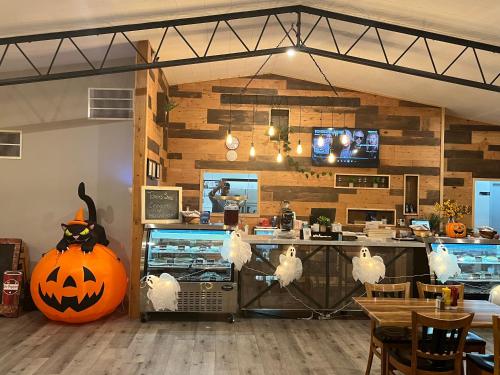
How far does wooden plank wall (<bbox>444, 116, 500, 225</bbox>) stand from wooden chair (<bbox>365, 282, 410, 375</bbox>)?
5.21 metres

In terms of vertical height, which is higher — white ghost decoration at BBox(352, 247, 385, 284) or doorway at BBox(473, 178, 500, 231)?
doorway at BBox(473, 178, 500, 231)

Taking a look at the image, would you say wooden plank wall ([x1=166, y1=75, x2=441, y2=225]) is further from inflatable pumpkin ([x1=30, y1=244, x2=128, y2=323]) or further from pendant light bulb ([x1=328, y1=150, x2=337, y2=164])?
inflatable pumpkin ([x1=30, y1=244, x2=128, y2=323])

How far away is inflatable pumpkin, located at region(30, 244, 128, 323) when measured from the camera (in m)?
A: 5.49

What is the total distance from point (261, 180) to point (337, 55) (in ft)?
11.6

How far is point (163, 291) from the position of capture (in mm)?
5590

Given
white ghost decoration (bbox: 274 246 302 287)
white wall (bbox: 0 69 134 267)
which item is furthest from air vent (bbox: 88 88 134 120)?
white ghost decoration (bbox: 274 246 302 287)

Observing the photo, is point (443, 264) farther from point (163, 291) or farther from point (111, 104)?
point (111, 104)

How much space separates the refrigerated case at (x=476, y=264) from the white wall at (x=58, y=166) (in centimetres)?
422

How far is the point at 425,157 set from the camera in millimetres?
8992

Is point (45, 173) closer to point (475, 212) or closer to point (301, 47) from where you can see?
point (301, 47)

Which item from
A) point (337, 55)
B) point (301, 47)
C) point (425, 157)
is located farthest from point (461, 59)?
point (425, 157)

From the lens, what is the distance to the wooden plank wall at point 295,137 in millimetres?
8836

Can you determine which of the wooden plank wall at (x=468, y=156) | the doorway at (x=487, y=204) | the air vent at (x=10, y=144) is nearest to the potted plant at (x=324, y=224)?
the wooden plank wall at (x=468, y=156)

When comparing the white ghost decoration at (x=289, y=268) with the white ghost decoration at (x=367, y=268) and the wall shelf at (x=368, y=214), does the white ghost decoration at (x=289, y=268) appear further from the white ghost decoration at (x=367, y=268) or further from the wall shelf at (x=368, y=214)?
the wall shelf at (x=368, y=214)
